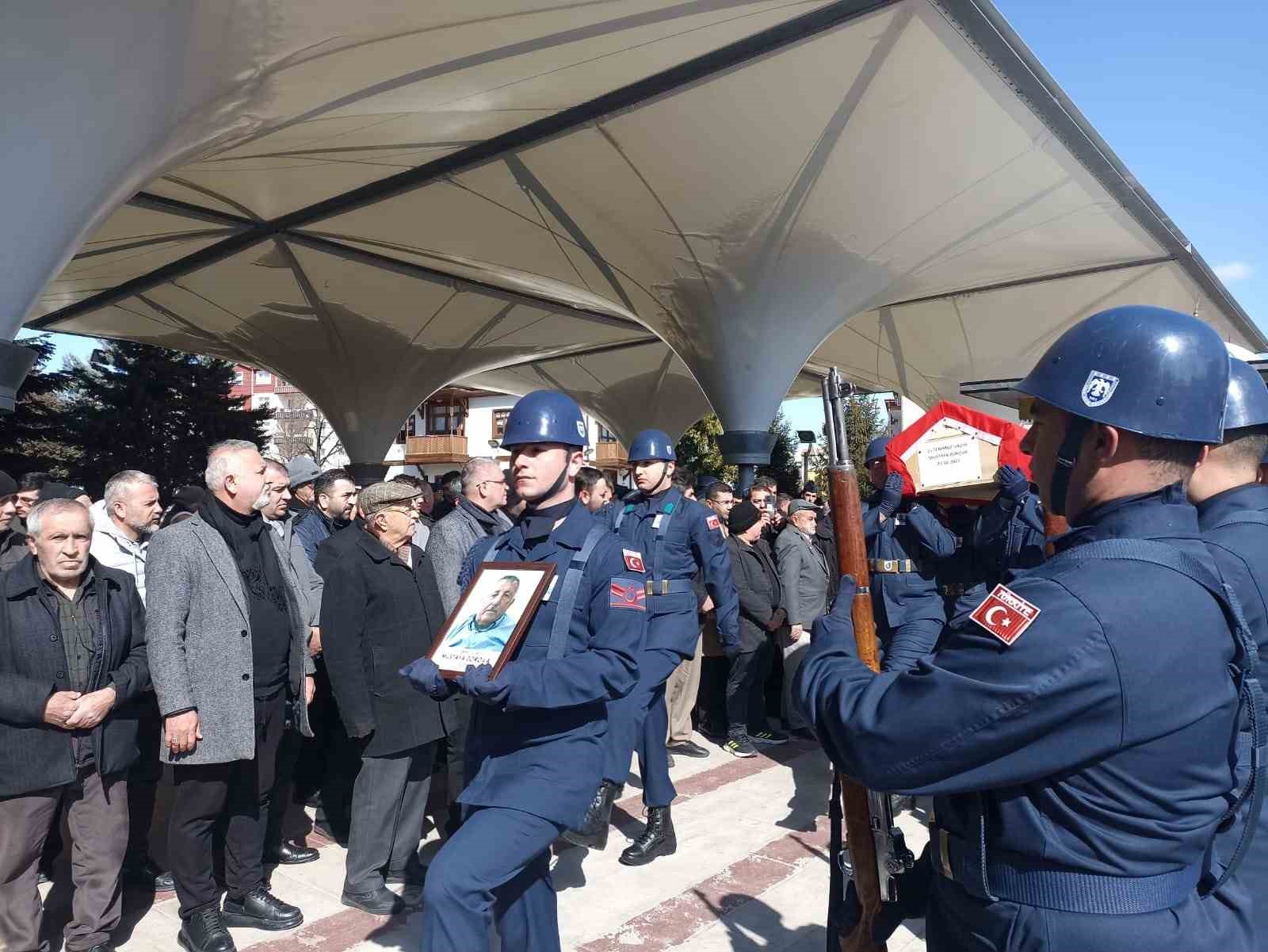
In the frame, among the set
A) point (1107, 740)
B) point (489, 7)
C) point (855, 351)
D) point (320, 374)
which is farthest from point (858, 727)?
point (855, 351)

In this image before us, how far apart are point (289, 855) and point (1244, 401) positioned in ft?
16.9

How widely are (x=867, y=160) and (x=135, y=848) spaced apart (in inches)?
417

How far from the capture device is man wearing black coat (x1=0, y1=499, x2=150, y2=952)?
3758 mm

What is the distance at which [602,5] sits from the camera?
8.33m

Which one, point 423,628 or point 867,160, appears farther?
point 867,160

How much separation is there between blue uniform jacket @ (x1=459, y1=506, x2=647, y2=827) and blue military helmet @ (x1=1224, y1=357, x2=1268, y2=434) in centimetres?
199

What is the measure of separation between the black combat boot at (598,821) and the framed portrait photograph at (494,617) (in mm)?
671

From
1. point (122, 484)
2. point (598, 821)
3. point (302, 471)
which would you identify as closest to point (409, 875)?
point (598, 821)

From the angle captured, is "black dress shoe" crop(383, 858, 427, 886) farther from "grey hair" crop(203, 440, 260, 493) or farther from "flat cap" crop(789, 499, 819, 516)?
"flat cap" crop(789, 499, 819, 516)

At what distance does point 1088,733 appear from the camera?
1.50 meters

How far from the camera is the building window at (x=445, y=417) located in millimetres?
54156

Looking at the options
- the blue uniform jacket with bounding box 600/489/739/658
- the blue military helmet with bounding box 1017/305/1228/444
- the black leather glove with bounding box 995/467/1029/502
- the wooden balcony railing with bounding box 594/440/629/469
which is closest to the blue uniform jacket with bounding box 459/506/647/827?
the blue military helmet with bounding box 1017/305/1228/444

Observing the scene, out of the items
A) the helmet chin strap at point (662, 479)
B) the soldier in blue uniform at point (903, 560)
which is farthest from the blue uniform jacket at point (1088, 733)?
the helmet chin strap at point (662, 479)

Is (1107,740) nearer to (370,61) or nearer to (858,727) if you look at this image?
(858,727)
